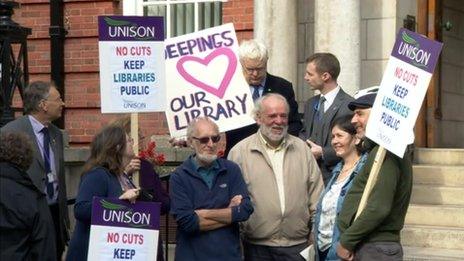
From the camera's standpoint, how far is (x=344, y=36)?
440 inches

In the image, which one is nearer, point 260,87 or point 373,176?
point 373,176

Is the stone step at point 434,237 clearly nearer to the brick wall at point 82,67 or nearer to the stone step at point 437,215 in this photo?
the stone step at point 437,215

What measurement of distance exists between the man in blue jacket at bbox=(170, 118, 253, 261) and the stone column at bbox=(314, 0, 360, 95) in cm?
352

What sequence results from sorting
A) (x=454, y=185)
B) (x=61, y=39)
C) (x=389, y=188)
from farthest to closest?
(x=61, y=39), (x=454, y=185), (x=389, y=188)

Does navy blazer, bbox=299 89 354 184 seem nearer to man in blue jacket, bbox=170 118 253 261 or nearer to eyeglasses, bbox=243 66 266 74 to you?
eyeglasses, bbox=243 66 266 74

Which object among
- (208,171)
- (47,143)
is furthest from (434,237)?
(47,143)

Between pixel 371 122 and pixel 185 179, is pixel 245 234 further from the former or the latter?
pixel 371 122

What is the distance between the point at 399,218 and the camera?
695cm

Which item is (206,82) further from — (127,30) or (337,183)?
(337,183)

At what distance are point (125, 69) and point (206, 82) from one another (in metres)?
1.07

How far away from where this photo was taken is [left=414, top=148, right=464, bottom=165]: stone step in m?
11.5

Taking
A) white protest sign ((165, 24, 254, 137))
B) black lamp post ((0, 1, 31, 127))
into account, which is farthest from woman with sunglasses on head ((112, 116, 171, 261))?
black lamp post ((0, 1, 31, 127))

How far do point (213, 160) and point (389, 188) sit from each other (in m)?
1.45

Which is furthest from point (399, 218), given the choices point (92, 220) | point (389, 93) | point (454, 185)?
point (454, 185)
